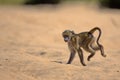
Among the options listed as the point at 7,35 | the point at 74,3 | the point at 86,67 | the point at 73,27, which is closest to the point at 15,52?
the point at 86,67

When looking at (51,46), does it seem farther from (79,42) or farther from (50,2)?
(50,2)

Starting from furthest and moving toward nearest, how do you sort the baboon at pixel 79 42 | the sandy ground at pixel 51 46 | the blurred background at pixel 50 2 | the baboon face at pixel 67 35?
the blurred background at pixel 50 2 → the baboon at pixel 79 42 → the baboon face at pixel 67 35 → the sandy ground at pixel 51 46

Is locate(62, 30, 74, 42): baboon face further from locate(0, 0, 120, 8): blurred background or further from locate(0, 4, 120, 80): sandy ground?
locate(0, 0, 120, 8): blurred background

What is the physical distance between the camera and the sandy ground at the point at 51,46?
1262 cm

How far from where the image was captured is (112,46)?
20.9m

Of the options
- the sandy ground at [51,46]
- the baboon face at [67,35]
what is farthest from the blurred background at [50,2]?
the baboon face at [67,35]

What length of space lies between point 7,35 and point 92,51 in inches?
301

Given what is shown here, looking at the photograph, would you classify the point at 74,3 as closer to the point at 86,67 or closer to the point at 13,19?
the point at 13,19

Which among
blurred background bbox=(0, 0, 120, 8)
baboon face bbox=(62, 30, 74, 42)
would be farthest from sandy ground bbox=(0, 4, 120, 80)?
blurred background bbox=(0, 0, 120, 8)

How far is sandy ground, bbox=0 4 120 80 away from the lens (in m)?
12.6

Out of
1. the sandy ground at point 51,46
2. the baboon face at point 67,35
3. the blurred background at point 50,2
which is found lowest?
the sandy ground at point 51,46

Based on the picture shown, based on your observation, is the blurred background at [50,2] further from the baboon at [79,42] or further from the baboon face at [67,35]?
the baboon face at [67,35]

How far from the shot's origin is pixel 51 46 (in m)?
19.2

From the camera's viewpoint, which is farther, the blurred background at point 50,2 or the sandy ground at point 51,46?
the blurred background at point 50,2
